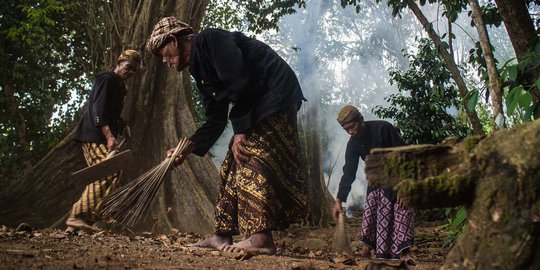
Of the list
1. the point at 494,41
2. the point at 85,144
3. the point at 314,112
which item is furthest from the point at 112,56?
the point at 494,41

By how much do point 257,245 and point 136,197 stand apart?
88 centimetres

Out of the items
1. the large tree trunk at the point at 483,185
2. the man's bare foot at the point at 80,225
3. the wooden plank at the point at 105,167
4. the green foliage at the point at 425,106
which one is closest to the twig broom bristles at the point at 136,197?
the wooden plank at the point at 105,167

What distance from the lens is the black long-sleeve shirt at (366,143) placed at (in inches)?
165

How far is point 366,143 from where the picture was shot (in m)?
4.36

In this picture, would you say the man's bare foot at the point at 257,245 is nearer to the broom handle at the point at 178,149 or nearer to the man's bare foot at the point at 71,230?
the broom handle at the point at 178,149

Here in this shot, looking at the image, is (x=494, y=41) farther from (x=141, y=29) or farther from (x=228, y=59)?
(x=228, y=59)

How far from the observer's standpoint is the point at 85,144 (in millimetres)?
4652

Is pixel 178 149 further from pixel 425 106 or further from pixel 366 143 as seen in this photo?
pixel 425 106

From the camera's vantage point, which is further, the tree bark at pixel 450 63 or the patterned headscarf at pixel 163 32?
the tree bark at pixel 450 63

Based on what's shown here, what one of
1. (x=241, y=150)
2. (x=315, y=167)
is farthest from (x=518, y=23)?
(x=315, y=167)

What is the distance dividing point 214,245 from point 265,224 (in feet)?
1.47

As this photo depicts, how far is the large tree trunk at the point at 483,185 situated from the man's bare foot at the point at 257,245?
69.2 inches

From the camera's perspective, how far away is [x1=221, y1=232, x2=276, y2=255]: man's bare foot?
3152 mm

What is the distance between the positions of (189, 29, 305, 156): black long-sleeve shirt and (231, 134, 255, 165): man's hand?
0.06 m
